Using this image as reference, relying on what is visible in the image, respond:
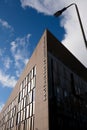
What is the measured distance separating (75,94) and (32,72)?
8571 mm

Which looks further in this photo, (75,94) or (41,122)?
(75,94)

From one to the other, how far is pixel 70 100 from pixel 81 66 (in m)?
11.9

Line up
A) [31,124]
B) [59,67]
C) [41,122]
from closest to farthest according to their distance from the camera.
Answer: [41,122] < [31,124] < [59,67]

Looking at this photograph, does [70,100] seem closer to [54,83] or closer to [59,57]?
[54,83]

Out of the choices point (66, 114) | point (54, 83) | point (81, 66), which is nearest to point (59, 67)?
point (54, 83)

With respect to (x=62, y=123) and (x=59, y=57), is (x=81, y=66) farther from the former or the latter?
(x=62, y=123)

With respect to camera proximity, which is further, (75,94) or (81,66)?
(81,66)

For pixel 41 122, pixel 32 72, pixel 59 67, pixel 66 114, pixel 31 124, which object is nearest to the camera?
pixel 41 122

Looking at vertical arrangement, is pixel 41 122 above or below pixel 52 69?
below

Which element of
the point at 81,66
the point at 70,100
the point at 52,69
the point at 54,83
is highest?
the point at 81,66

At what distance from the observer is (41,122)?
779 inches

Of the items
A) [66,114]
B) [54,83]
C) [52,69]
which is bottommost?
[66,114]

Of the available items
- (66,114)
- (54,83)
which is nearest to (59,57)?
(54,83)

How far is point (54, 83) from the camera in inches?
859
